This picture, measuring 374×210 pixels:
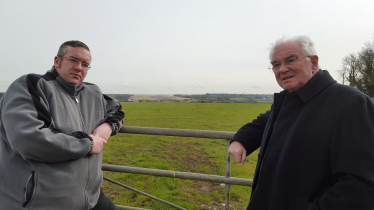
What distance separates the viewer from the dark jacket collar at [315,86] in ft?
5.06

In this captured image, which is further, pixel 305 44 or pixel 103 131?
pixel 103 131

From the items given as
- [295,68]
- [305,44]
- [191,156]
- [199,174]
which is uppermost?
[305,44]

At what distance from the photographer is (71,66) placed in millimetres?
2129

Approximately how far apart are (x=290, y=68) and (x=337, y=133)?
2.12 ft

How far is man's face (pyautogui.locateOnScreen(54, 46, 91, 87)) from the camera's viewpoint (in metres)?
2.12

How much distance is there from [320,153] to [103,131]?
1815 mm

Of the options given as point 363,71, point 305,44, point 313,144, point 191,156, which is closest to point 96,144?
point 313,144

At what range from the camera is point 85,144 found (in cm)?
184

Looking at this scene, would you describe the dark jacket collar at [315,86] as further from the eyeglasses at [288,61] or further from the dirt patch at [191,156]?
the dirt patch at [191,156]

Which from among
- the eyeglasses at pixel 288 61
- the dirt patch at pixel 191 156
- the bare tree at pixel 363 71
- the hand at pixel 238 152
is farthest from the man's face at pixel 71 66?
the bare tree at pixel 363 71

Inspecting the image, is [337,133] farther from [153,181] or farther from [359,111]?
[153,181]

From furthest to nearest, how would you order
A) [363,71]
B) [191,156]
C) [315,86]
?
[363,71] → [191,156] → [315,86]

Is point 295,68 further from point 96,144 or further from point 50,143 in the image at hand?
point 50,143

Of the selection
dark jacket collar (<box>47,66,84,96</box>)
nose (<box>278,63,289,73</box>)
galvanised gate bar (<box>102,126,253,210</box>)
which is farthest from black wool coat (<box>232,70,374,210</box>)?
dark jacket collar (<box>47,66,84,96</box>)
